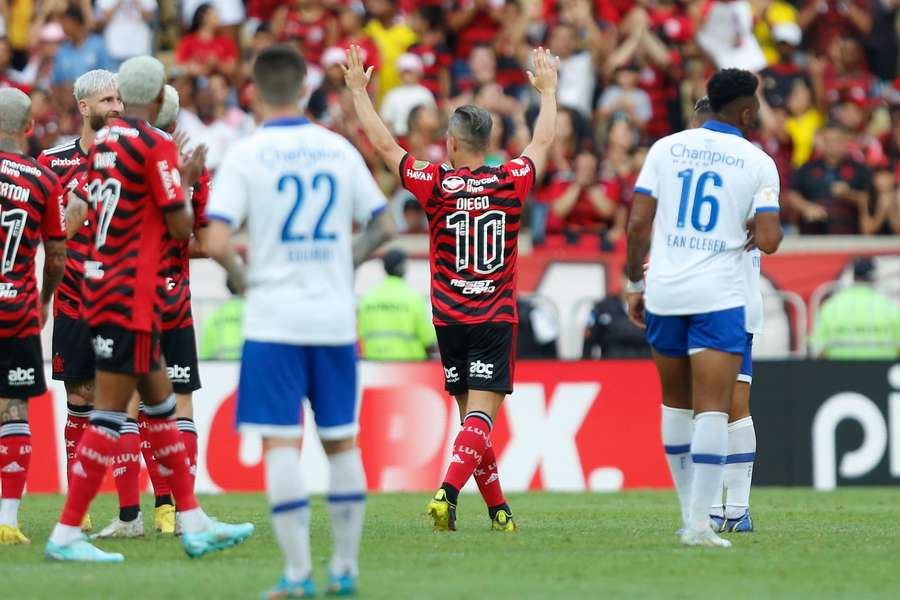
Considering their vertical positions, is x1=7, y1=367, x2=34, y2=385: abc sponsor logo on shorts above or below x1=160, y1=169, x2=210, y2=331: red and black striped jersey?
below

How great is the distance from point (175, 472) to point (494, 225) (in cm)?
276

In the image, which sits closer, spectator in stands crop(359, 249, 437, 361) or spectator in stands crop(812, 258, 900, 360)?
spectator in stands crop(359, 249, 437, 361)

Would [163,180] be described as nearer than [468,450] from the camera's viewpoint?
Yes

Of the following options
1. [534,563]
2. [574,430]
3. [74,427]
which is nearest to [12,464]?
[74,427]

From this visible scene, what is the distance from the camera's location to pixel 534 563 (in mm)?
9078

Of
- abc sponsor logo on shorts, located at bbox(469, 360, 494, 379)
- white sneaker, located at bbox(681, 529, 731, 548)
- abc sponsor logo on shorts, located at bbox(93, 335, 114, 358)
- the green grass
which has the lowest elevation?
the green grass

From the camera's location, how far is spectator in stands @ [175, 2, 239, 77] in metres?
22.5

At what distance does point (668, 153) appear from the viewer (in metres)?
9.53

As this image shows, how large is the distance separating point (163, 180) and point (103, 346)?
37.3 inches

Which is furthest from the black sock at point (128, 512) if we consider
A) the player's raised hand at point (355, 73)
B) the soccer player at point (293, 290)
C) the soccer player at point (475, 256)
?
the player's raised hand at point (355, 73)

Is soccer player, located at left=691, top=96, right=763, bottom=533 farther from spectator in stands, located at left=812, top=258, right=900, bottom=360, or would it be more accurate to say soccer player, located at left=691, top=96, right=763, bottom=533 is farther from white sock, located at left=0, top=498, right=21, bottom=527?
spectator in stands, located at left=812, top=258, right=900, bottom=360

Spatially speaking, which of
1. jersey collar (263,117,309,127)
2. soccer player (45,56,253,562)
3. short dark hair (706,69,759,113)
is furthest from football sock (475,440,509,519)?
jersey collar (263,117,309,127)

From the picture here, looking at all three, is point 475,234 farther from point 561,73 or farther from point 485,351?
point 561,73

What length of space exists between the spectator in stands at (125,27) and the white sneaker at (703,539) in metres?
14.8
